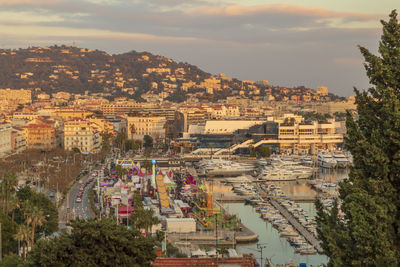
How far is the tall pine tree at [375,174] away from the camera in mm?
5691

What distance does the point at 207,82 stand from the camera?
117188mm

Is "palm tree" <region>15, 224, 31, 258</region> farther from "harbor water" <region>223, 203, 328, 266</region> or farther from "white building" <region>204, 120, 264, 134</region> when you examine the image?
"white building" <region>204, 120, 264, 134</region>

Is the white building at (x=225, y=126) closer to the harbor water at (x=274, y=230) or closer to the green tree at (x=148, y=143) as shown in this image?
the green tree at (x=148, y=143)

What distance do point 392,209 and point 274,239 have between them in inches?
600

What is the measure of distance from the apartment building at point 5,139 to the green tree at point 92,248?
112 feet

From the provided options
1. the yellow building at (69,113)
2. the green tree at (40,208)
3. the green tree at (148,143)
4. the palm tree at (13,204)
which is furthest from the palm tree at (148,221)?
the yellow building at (69,113)

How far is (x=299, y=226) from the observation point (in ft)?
73.4

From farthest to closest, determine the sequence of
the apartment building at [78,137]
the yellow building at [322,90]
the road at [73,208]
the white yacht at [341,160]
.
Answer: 1. the yellow building at [322,90]
2. the apartment building at [78,137]
3. the white yacht at [341,160]
4. the road at [73,208]

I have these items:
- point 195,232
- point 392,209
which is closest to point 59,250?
point 392,209

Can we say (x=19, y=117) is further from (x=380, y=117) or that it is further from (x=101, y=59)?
(x=101, y=59)

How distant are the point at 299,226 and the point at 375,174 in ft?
54.7

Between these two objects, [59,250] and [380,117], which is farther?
[59,250]

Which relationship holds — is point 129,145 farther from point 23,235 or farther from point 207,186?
point 23,235

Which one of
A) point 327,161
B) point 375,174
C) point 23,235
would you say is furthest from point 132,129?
point 375,174
